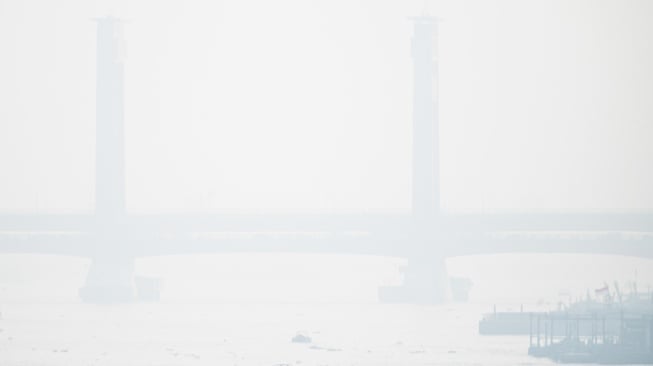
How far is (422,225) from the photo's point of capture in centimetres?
16275

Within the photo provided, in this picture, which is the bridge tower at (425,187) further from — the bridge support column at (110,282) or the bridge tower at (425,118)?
the bridge support column at (110,282)

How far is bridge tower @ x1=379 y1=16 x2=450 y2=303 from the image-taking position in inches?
6324

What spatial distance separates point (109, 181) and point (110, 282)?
8.18 meters

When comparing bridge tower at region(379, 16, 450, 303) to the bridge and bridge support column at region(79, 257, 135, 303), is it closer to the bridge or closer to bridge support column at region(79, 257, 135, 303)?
the bridge

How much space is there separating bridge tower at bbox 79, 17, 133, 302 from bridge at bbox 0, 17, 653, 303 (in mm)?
61

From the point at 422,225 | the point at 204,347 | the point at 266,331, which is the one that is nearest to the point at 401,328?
the point at 266,331

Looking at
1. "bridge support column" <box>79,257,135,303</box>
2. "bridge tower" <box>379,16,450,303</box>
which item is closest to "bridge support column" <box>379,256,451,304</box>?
"bridge tower" <box>379,16,450,303</box>

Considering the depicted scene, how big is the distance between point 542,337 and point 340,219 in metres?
44.7

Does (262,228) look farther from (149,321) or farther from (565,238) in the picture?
(149,321)

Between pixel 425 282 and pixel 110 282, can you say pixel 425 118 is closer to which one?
pixel 425 282

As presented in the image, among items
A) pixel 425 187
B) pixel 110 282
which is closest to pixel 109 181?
pixel 110 282

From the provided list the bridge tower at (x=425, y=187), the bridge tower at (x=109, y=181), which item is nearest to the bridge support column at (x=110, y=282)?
the bridge tower at (x=109, y=181)

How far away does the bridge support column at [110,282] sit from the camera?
160250mm

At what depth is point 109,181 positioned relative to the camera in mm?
168000
